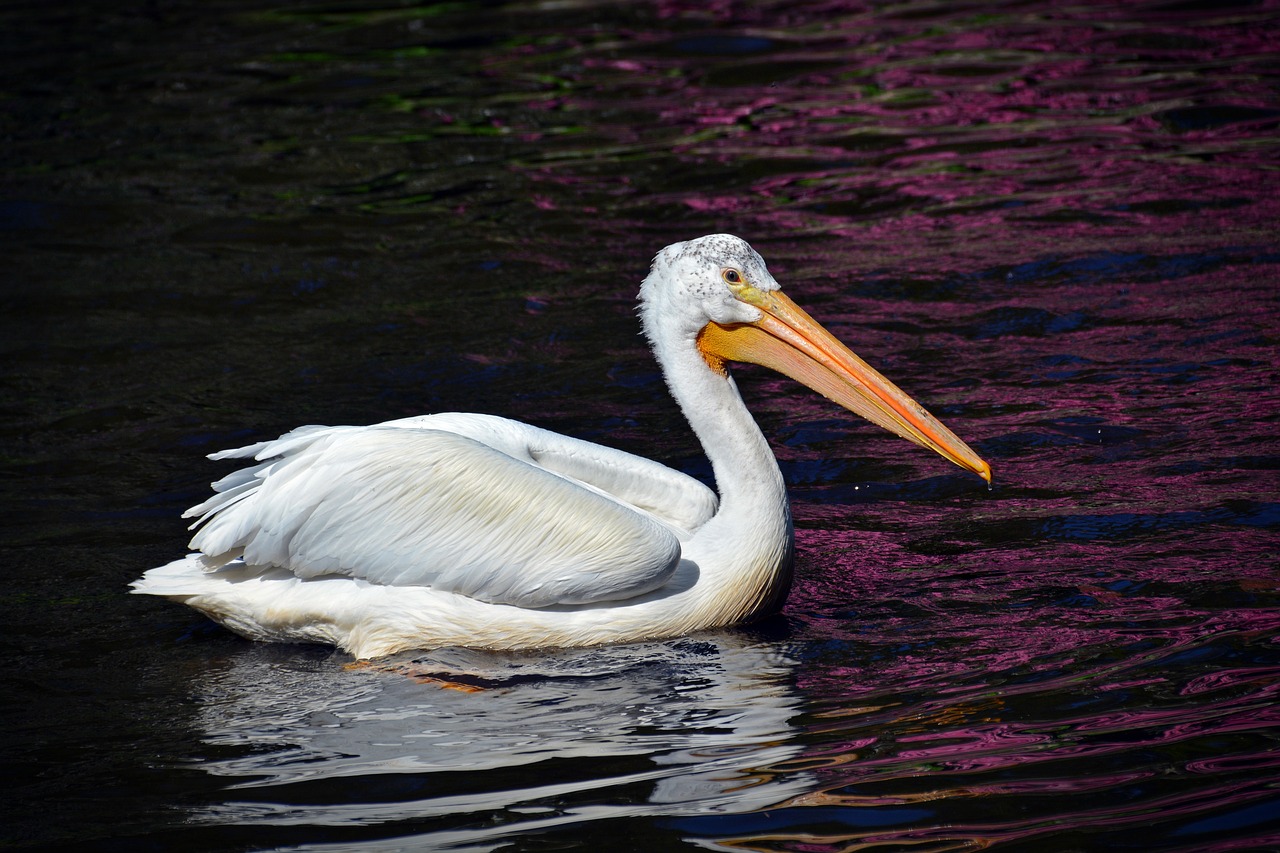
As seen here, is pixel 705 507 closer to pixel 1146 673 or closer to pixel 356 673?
pixel 356 673

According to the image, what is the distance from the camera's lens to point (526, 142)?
912 centimetres

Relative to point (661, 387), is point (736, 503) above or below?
below

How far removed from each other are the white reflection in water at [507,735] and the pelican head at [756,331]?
780 mm

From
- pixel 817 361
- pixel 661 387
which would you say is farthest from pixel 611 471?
pixel 661 387

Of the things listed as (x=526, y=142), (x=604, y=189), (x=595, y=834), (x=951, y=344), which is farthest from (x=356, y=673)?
(x=526, y=142)

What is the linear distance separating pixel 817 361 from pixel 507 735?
1.43 meters

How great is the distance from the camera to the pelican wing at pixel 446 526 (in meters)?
3.90

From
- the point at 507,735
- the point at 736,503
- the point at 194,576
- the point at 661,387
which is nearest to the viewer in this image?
the point at 507,735

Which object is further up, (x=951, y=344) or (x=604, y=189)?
(x=604, y=189)

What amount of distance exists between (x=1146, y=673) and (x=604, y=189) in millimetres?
5519

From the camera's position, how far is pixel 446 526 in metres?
3.97

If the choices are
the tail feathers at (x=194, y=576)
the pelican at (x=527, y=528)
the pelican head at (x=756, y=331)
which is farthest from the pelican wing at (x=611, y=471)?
the tail feathers at (x=194, y=576)

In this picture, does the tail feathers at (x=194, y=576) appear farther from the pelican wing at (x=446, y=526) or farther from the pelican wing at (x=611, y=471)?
the pelican wing at (x=611, y=471)

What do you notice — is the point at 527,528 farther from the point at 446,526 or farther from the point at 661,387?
the point at 661,387
